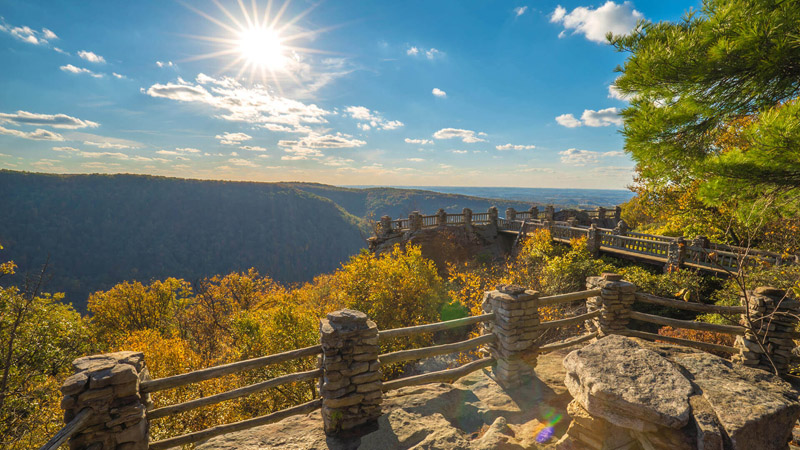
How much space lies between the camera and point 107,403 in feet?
12.6

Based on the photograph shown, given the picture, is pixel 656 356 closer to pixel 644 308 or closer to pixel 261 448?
pixel 261 448

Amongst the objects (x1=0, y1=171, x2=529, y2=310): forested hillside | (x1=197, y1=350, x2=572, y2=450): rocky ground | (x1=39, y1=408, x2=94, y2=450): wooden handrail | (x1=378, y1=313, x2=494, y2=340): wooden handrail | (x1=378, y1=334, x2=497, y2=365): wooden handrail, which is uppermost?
(x1=378, y1=313, x2=494, y2=340): wooden handrail

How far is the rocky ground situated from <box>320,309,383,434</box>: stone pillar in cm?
26

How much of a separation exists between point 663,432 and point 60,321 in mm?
27741

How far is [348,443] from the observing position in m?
4.65

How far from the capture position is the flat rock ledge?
3.29m

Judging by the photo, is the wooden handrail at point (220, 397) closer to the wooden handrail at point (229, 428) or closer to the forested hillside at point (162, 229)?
the wooden handrail at point (229, 428)

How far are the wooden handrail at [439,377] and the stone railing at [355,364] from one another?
2 centimetres

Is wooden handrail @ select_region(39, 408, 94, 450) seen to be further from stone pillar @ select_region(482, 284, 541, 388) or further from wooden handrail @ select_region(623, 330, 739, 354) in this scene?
wooden handrail @ select_region(623, 330, 739, 354)

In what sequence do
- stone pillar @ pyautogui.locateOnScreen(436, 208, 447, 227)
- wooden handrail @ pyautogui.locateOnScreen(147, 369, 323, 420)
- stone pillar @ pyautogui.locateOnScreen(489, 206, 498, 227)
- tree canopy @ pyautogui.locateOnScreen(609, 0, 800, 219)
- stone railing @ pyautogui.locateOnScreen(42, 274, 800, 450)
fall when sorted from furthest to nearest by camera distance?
1. stone pillar @ pyautogui.locateOnScreen(489, 206, 498, 227)
2. stone pillar @ pyautogui.locateOnScreen(436, 208, 447, 227)
3. wooden handrail @ pyautogui.locateOnScreen(147, 369, 323, 420)
4. tree canopy @ pyautogui.locateOnScreen(609, 0, 800, 219)
5. stone railing @ pyautogui.locateOnScreen(42, 274, 800, 450)

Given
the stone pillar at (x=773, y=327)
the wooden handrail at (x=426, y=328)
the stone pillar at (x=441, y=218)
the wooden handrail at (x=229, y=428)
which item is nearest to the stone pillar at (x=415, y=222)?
the stone pillar at (x=441, y=218)

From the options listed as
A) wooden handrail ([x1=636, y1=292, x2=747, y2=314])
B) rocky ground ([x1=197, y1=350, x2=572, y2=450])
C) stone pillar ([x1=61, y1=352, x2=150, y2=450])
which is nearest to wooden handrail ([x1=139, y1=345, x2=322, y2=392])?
stone pillar ([x1=61, y1=352, x2=150, y2=450])

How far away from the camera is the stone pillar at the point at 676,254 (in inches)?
585

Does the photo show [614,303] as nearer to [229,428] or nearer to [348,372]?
[348,372]
